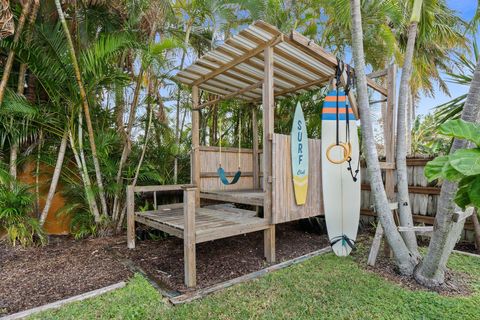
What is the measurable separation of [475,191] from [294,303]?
175 centimetres

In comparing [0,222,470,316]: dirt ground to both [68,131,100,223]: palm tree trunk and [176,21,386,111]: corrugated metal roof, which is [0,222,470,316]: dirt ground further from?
[176,21,386,111]: corrugated metal roof

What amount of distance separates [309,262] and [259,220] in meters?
0.77

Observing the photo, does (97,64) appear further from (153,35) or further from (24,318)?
(24,318)

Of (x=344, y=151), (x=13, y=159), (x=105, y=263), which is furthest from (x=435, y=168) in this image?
(x=13, y=159)

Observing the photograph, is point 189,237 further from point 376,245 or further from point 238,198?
point 376,245

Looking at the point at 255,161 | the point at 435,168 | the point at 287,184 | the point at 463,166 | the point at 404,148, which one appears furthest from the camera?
the point at 255,161

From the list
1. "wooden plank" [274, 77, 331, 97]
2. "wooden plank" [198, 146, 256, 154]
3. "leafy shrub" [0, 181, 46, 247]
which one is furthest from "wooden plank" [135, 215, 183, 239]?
"wooden plank" [274, 77, 331, 97]

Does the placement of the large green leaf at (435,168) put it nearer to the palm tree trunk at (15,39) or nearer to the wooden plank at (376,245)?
the wooden plank at (376,245)

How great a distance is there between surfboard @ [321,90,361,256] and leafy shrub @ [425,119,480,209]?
2786 mm

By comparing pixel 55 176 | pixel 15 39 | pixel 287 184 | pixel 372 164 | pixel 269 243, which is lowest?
pixel 269 243

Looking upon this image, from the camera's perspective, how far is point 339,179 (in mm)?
3736

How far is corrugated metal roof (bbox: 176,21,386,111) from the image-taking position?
298 centimetres

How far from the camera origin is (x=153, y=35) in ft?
13.2

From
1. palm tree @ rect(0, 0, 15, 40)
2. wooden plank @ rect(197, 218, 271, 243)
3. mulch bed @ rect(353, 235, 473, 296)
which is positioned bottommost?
mulch bed @ rect(353, 235, 473, 296)
